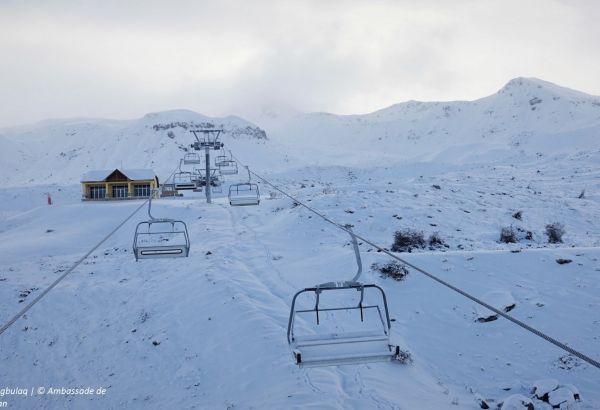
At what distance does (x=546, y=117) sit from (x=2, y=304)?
255 feet

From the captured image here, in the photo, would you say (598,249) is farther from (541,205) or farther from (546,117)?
(546,117)

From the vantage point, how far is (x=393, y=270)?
15273mm

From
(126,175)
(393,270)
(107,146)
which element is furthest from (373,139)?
(393,270)

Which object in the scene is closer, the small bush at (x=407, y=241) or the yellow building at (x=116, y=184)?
the small bush at (x=407, y=241)

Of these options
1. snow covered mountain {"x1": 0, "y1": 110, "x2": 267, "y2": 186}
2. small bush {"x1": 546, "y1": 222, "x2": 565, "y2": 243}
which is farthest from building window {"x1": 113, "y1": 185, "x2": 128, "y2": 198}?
small bush {"x1": 546, "y1": 222, "x2": 565, "y2": 243}

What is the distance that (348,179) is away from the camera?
181 ft

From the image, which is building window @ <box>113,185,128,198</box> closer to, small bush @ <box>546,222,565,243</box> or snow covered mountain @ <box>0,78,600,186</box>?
snow covered mountain @ <box>0,78,600,186</box>

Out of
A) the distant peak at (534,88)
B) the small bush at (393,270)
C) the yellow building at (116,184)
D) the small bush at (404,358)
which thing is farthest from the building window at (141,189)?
the distant peak at (534,88)

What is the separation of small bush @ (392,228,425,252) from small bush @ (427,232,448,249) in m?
Answer: 0.43

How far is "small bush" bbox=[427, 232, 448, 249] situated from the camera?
1947cm

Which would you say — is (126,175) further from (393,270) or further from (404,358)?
(404,358)

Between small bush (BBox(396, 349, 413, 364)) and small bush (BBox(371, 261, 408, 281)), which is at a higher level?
small bush (BBox(371, 261, 408, 281))

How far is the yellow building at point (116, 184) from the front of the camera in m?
45.5

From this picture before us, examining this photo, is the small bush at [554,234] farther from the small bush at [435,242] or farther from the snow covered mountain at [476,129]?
the snow covered mountain at [476,129]
